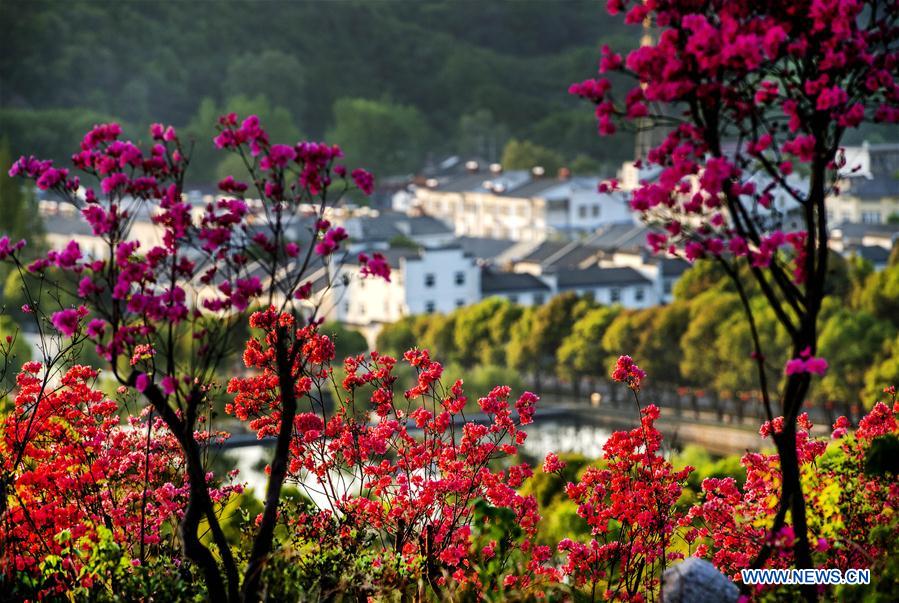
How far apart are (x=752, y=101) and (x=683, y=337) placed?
4066cm

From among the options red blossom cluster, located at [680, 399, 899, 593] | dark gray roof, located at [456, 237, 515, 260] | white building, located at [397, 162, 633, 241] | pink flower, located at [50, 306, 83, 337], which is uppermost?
white building, located at [397, 162, 633, 241]

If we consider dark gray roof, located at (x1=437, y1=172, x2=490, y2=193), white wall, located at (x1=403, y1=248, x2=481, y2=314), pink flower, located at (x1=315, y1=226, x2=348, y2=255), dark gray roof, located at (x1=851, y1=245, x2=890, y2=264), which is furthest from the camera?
dark gray roof, located at (x1=437, y1=172, x2=490, y2=193)

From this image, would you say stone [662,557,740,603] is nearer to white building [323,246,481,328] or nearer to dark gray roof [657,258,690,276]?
white building [323,246,481,328]

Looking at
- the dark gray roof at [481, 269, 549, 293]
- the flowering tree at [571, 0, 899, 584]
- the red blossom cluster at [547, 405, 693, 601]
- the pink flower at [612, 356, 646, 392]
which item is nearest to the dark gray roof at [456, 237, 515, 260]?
the dark gray roof at [481, 269, 549, 293]

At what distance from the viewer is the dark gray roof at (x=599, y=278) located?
5972 cm

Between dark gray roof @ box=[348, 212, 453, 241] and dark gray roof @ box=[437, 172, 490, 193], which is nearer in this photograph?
dark gray roof @ box=[348, 212, 453, 241]

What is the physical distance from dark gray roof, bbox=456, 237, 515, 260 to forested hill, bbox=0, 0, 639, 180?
116ft

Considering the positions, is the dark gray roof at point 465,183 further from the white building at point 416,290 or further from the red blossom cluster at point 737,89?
the red blossom cluster at point 737,89

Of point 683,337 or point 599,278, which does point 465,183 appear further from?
point 683,337

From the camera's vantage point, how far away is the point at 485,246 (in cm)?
7500

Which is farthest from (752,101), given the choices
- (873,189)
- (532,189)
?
(532,189)

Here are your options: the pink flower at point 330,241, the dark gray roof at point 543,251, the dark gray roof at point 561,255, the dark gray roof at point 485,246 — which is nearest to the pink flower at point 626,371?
the pink flower at point 330,241

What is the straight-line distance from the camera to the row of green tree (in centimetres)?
4262

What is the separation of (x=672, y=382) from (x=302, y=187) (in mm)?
41273
